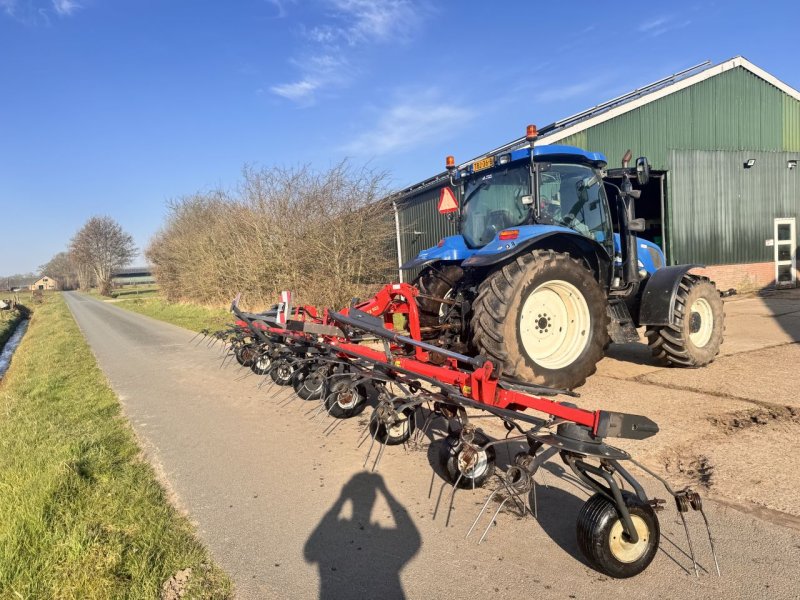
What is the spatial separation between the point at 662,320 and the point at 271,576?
195 inches

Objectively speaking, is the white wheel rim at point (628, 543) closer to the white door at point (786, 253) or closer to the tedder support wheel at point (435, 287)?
the tedder support wheel at point (435, 287)

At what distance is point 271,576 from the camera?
259cm

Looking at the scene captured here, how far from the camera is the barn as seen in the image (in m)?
13.3

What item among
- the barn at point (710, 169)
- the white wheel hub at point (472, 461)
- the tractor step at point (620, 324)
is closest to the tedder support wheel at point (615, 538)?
the white wheel hub at point (472, 461)

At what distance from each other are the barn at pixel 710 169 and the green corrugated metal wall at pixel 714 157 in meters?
0.03

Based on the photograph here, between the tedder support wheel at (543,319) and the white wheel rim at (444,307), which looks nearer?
the tedder support wheel at (543,319)

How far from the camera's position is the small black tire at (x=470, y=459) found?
3271mm

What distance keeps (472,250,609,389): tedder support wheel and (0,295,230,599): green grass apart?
9.76 ft

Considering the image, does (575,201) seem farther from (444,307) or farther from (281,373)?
(281,373)

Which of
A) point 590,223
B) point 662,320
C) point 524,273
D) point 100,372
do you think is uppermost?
point 590,223

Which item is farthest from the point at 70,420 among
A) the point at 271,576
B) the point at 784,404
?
the point at 784,404

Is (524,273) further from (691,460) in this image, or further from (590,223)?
(691,460)

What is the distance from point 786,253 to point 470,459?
16960 millimetres

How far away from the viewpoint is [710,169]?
46.6 feet
